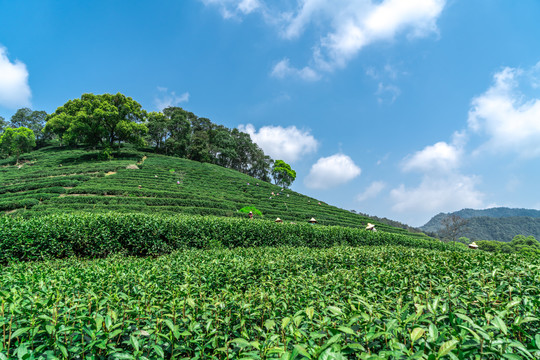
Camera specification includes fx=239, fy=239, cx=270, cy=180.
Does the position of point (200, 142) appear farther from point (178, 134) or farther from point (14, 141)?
point (14, 141)

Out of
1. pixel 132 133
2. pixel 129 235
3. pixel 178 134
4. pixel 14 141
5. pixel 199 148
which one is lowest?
pixel 129 235

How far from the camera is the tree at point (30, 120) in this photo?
63406mm

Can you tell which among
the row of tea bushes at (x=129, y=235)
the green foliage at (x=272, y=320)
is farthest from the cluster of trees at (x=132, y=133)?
the green foliage at (x=272, y=320)

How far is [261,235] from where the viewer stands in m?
11.7

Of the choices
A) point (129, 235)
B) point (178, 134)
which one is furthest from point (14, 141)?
point (129, 235)

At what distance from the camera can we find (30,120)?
Answer: 214 feet

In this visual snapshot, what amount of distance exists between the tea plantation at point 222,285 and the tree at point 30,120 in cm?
5804

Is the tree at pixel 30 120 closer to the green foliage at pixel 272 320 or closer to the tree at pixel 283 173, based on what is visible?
the tree at pixel 283 173

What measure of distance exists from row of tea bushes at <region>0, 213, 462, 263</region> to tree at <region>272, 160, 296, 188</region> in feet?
136

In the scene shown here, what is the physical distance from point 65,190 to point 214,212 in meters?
11.2

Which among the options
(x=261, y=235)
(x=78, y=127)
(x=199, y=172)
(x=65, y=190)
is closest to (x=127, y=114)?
(x=78, y=127)

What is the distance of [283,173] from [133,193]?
1654 inches

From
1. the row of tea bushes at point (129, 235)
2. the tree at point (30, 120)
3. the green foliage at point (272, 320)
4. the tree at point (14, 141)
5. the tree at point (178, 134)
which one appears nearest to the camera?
the green foliage at point (272, 320)

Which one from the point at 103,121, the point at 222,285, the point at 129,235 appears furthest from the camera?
the point at 103,121
